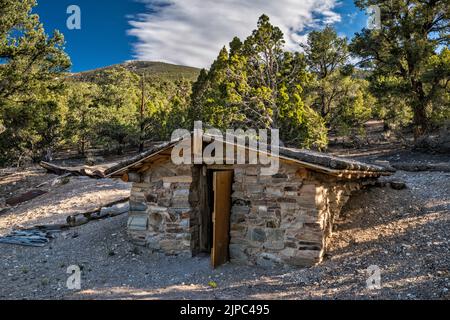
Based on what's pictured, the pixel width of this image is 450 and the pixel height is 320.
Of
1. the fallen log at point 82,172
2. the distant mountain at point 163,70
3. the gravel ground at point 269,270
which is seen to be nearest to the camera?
the gravel ground at point 269,270

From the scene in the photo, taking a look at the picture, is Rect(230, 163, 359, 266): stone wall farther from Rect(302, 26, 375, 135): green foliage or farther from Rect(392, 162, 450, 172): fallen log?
Rect(302, 26, 375, 135): green foliage

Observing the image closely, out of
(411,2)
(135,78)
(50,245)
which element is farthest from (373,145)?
(135,78)

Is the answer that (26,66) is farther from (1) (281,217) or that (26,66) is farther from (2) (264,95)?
(1) (281,217)

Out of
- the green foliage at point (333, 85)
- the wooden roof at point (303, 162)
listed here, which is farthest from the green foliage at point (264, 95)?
the wooden roof at point (303, 162)

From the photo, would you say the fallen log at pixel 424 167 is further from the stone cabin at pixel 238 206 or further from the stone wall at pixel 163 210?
the stone wall at pixel 163 210

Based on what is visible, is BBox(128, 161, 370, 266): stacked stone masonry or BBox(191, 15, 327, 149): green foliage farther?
BBox(191, 15, 327, 149): green foliage

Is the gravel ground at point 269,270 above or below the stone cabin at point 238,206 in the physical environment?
below

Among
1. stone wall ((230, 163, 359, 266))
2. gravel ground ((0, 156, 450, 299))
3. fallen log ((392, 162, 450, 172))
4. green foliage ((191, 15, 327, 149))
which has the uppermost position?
green foliage ((191, 15, 327, 149))

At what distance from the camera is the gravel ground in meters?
5.27

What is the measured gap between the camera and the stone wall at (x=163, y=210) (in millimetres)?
7043

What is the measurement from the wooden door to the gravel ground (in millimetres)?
256

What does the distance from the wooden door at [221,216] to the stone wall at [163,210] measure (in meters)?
0.74

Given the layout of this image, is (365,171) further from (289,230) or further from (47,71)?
(47,71)

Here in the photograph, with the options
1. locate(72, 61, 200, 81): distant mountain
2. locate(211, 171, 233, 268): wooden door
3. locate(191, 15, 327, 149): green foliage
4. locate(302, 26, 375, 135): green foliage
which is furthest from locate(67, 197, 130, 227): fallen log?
locate(72, 61, 200, 81): distant mountain
